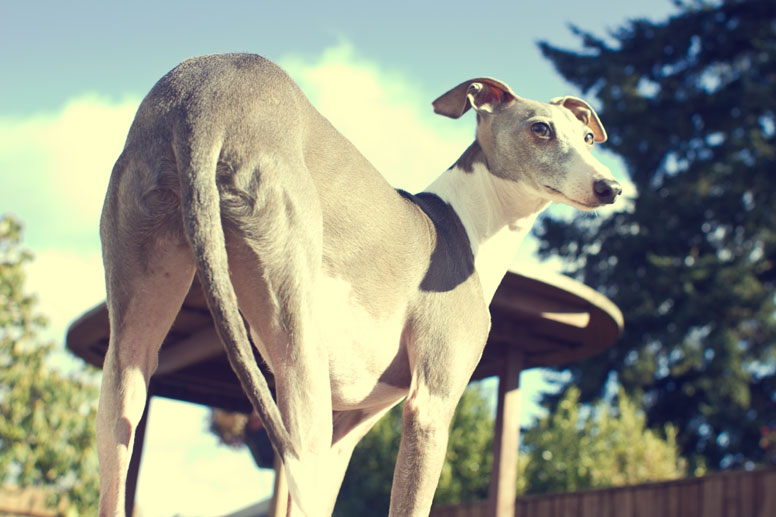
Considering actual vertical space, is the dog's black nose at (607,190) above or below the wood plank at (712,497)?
above

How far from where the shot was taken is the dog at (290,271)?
2.27 m

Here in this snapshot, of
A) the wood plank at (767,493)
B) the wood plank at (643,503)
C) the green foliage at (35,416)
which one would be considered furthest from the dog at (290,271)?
the green foliage at (35,416)

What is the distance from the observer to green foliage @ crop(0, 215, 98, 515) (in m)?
10.8

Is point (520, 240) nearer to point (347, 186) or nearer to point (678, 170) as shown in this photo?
point (347, 186)

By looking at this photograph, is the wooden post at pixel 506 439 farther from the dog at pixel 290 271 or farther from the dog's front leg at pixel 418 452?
the dog's front leg at pixel 418 452

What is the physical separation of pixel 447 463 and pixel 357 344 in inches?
418

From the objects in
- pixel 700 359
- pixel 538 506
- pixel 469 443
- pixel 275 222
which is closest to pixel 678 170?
pixel 700 359

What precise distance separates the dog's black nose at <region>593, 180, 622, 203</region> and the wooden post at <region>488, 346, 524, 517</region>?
4180 mm

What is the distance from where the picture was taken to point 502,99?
3.32 m

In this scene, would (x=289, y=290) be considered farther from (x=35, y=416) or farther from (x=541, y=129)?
(x=35, y=416)

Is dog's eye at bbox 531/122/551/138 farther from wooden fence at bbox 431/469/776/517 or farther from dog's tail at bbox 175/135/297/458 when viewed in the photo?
wooden fence at bbox 431/469/776/517

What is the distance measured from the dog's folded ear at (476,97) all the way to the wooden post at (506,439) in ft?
12.6

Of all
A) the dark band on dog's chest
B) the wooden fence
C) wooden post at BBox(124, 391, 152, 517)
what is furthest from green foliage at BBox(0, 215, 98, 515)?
the dark band on dog's chest

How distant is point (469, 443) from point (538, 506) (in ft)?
14.5
